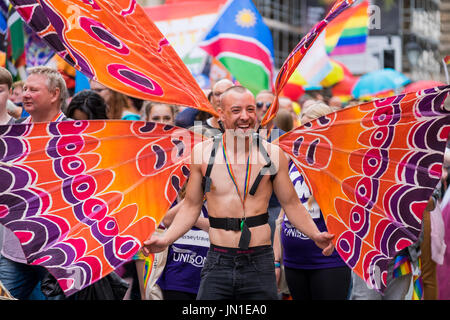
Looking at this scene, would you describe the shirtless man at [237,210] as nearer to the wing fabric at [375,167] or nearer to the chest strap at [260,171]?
the chest strap at [260,171]

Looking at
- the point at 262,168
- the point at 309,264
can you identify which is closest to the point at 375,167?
the point at 262,168

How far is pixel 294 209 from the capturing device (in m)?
4.62

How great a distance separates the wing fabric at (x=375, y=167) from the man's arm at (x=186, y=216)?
61 centimetres

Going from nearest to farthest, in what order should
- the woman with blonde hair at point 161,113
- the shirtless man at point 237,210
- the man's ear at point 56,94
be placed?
the shirtless man at point 237,210 < the man's ear at point 56,94 < the woman with blonde hair at point 161,113

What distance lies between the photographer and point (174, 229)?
4.57 metres

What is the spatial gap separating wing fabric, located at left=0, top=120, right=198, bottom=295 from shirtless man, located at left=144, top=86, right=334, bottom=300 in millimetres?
188

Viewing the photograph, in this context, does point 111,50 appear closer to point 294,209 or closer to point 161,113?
point 294,209

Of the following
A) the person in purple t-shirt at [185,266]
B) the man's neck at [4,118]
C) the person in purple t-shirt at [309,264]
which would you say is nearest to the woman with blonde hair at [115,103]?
the man's neck at [4,118]

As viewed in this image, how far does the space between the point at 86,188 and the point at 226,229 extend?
36.6 inches

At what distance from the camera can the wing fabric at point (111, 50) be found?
4.62 meters

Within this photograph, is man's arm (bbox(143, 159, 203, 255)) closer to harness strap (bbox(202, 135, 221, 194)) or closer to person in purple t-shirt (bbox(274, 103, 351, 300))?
harness strap (bbox(202, 135, 221, 194))

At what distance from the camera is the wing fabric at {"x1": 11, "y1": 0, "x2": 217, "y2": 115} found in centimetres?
462

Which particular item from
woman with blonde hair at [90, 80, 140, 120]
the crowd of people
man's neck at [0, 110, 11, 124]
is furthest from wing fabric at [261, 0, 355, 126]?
woman with blonde hair at [90, 80, 140, 120]
